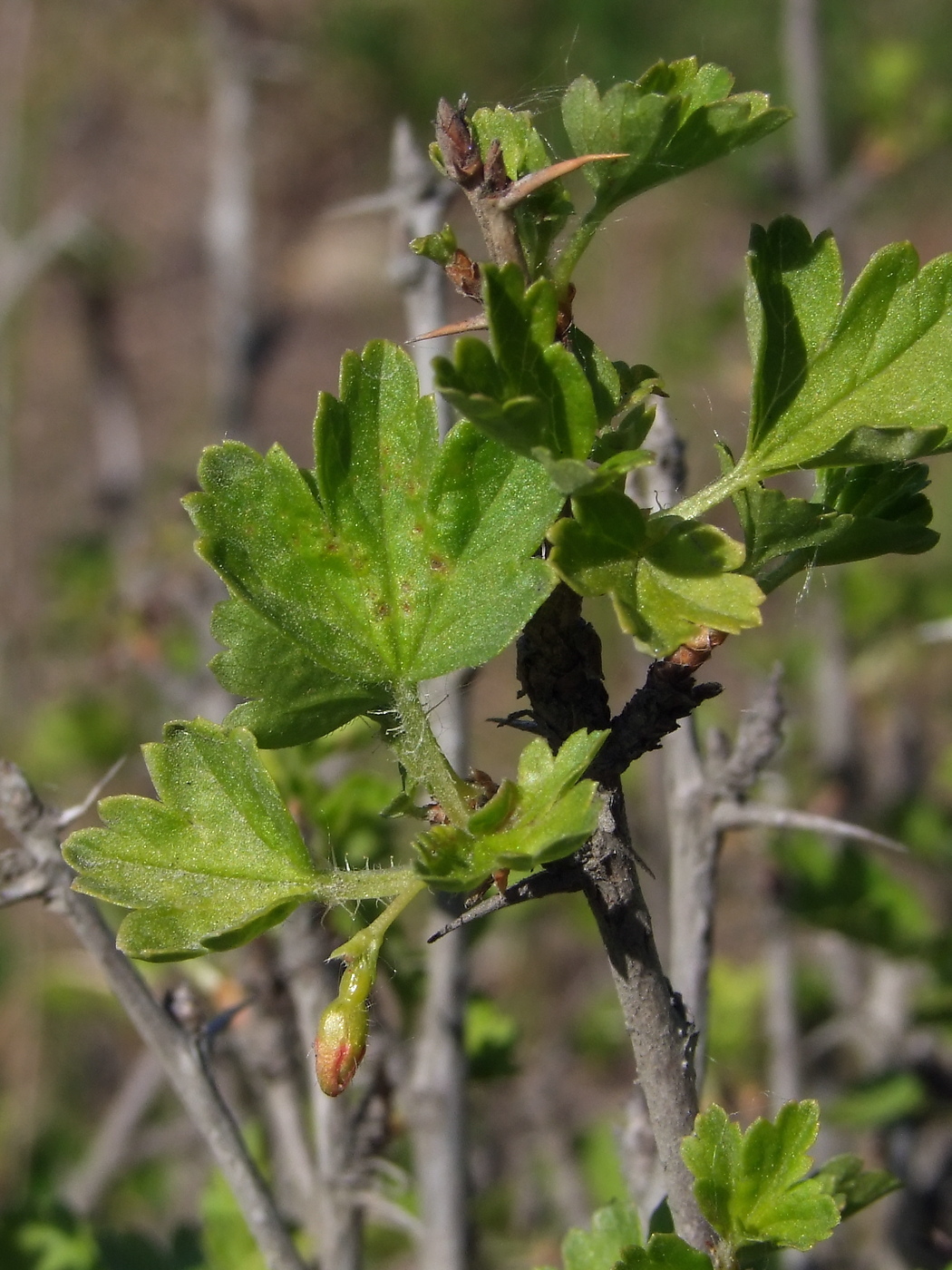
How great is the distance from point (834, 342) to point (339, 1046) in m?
0.60

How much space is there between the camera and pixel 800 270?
0.89 metres

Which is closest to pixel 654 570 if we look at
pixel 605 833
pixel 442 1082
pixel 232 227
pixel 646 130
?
pixel 605 833

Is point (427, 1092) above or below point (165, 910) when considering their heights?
below

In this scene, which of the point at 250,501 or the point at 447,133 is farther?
the point at 250,501

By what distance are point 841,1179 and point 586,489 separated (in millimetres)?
678

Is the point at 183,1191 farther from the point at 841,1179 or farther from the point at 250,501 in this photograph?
the point at 250,501

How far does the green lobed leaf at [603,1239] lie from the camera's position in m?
1.03

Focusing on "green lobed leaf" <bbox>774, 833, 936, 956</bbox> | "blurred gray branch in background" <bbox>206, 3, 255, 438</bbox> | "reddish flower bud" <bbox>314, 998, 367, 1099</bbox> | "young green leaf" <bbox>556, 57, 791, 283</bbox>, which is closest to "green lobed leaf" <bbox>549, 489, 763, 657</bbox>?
"young green leaf" <bbox>556, 57, 791, 283</bbox>

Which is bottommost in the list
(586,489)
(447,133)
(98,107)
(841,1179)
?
(841,1179)

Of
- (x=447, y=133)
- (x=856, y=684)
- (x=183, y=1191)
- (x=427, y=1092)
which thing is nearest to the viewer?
(x=447, y=133)

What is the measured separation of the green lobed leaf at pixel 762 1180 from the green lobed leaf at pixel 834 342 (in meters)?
0.47

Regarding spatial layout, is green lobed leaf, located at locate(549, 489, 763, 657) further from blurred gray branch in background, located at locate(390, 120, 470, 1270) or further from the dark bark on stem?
blurred gray branch in background, located at locate(390, 120, 470, 1270)

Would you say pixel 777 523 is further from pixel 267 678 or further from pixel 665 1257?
pixel 665 1257

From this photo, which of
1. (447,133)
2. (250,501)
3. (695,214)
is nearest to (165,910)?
(250,501)
